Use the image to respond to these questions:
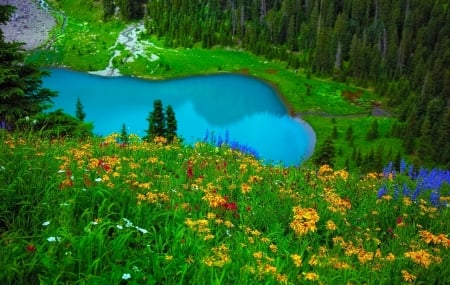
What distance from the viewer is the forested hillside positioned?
4803 inches

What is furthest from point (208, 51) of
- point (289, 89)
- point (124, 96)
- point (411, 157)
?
point (411, 157)

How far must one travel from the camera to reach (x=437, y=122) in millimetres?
91125

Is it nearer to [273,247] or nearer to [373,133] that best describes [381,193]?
[273,247]

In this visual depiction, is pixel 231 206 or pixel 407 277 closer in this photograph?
pixel 407 277

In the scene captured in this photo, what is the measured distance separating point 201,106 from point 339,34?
65.3 meters

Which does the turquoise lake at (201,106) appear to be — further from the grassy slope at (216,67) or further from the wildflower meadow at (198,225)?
the wildflower meadow at (198,225)

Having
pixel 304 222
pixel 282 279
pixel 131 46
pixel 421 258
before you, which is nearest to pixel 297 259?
pixel 282 279

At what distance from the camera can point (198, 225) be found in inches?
281

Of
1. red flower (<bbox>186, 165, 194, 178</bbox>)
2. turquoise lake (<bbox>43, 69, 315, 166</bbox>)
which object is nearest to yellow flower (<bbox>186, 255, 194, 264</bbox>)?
red flower (<bbox>186, 165, 194, 178</bbox>)

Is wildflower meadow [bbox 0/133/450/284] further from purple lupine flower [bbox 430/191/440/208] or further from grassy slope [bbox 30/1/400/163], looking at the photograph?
grassy slope [bbox 30/1/400/163]

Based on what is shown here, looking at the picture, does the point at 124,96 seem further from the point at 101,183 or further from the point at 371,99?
the point at 101,183

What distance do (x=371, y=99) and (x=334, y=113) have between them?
53.5ft

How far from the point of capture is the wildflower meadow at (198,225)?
19.1 ft

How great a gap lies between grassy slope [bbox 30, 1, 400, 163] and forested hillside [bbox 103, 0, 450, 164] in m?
6.21
